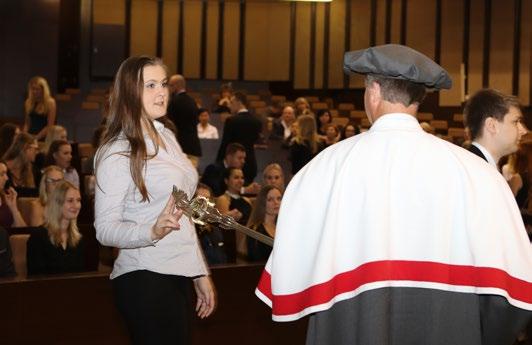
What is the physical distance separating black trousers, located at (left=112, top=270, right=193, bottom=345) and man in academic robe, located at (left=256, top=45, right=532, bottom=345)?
78 centimetres

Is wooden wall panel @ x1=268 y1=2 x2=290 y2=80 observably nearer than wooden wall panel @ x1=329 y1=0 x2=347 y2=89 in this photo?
No

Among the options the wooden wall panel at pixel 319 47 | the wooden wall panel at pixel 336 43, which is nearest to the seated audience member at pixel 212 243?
the wooden wall panel at pixel 336 43

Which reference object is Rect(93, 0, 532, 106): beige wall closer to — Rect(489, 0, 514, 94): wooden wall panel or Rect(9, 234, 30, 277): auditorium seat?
Rect(489, 0, 514, 94): wooden wall panel

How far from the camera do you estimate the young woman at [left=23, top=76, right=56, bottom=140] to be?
11672mm

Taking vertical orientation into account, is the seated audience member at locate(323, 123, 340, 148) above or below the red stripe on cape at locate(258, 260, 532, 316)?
above

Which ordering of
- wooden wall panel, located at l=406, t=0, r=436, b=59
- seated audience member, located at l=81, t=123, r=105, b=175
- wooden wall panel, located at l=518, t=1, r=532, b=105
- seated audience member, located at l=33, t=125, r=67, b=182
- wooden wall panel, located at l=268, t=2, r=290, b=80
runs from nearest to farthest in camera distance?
seated audience member, located at l=33, t=125, r=67, b=182, seated audience member, located at l=81, t=123, r=105, b=175, wooden wall panel, located at l=518, t=1, r=532, b=105, wooden wall panel, located at l=406, t=0, r=436, b=59, wooden wall panel, located at l=268, t=2, r=290, b=80

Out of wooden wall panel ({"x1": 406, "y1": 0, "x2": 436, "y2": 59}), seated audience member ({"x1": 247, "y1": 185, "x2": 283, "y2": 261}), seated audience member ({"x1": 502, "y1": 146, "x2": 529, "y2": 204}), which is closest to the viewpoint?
seated audience member ({"x1": 247, "y1": 185, "x2": 283, "y2": 261})

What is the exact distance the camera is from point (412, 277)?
2.31 metres

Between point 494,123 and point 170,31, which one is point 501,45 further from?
point 494,123

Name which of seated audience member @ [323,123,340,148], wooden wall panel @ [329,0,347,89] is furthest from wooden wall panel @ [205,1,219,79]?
seated audience member @ [323,123,340,148]

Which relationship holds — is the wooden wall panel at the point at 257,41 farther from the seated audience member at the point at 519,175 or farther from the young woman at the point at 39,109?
the seated audience member at the point at 519,175

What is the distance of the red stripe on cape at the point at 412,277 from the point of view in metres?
2.30

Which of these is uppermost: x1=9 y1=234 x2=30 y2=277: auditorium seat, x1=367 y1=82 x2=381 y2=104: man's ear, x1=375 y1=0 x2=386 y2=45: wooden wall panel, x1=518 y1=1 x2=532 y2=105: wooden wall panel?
x1=375 y1=0 x2=386 y2=45: wooden wall panel

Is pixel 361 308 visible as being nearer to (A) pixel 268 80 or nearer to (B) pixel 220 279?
(B) pixel 220 279
